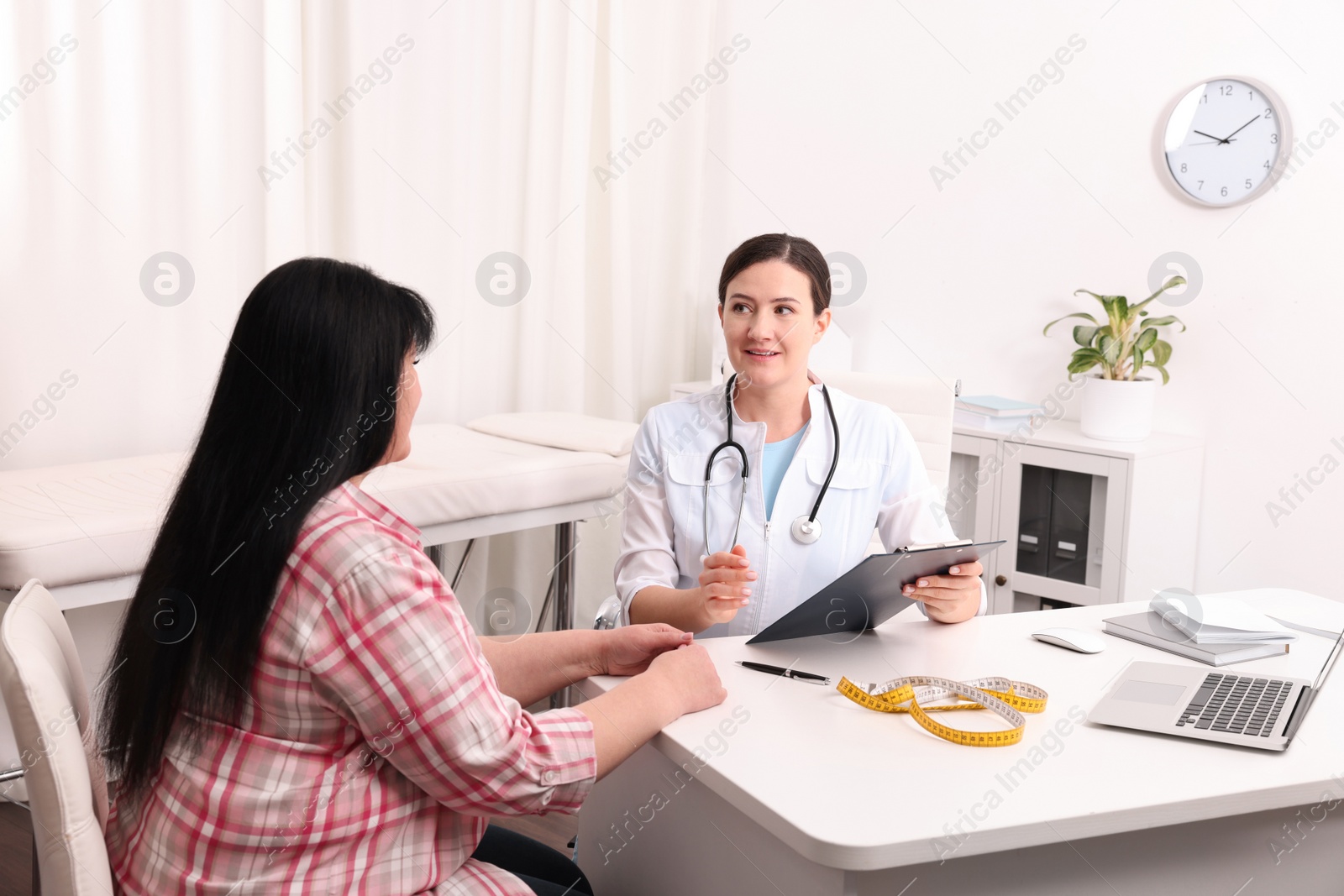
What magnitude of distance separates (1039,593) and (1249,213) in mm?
1183

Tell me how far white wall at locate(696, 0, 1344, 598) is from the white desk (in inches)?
68.3

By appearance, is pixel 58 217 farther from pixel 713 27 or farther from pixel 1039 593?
pixel 1039 593

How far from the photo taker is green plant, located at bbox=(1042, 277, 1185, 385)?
300 centimetres

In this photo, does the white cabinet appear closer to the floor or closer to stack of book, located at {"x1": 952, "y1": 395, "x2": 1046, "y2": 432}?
stack of book, located at {"x1": 952, "y1": 395, "x2": 1046, "y2": 432}

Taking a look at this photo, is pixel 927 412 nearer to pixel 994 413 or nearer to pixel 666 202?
pixel 994 413

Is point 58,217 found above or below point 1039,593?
above

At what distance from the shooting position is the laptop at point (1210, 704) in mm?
1236

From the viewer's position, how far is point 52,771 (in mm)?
927

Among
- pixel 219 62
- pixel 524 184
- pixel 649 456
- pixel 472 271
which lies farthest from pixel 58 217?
pixel 649 456

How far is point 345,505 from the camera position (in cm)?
105

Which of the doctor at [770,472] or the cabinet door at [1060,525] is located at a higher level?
the doctor at [770,472]

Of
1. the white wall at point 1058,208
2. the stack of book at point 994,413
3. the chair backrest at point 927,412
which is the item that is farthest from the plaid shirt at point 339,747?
the white wall at point 1058,208

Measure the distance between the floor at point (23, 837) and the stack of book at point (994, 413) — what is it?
1.59 m

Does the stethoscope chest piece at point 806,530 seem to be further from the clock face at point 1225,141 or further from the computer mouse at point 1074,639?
the clock face at point 1225,141
